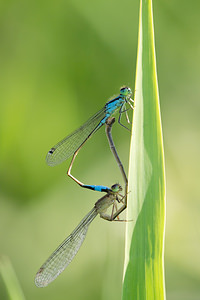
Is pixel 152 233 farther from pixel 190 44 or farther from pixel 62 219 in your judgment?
pixel 190 44

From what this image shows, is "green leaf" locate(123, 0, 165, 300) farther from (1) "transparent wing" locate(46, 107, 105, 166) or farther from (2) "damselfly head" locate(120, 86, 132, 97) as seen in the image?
(1) "transparent wing" locate(46, 107, 105, 166)

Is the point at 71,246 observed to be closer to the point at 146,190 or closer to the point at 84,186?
the point at 84,186

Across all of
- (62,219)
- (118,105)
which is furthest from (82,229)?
(118,105)

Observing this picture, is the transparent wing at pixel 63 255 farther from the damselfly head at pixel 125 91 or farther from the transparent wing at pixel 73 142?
the damselfly head at pixel 125 91

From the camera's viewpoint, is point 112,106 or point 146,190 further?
point 112,106

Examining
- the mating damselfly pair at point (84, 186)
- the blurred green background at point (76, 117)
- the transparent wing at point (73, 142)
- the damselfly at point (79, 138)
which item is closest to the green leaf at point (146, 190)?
the mating damselfly pair at point (84, 186)

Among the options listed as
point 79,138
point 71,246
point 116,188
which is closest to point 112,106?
point 79,138
